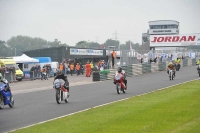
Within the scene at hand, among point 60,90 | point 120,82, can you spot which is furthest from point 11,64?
point 60,90

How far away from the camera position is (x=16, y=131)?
1179 cm

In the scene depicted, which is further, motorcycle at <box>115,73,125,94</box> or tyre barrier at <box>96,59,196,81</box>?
tyre barrier at <box>96,59,196,81</box>

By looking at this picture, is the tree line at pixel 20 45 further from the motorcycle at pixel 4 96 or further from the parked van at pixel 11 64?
the motorcycle at pixel 4 96

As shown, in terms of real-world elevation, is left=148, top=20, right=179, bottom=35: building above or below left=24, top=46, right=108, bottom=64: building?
above

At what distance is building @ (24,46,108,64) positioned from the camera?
58750 millimetres

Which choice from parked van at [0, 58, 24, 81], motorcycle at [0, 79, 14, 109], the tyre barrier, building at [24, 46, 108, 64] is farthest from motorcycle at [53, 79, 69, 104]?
building at [24, 46, 108, 64]

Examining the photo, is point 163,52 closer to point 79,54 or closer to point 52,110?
point 79,54

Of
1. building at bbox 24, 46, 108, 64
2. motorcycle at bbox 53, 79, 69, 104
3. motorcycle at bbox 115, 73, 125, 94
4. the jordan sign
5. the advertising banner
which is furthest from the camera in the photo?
the jordan sign

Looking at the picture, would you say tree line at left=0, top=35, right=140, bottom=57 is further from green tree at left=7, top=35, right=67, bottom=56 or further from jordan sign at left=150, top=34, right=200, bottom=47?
jordan sign at left=150, top=34, right=200, bottom=47

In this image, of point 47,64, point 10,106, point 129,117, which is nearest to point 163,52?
point 47,64

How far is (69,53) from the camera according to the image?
58.7 metres

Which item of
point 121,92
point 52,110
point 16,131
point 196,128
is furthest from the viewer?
point 121,92

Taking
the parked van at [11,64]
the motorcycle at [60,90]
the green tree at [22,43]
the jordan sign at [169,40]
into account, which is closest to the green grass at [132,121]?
the motorcycle at [60,90]

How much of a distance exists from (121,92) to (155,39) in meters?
46.5
